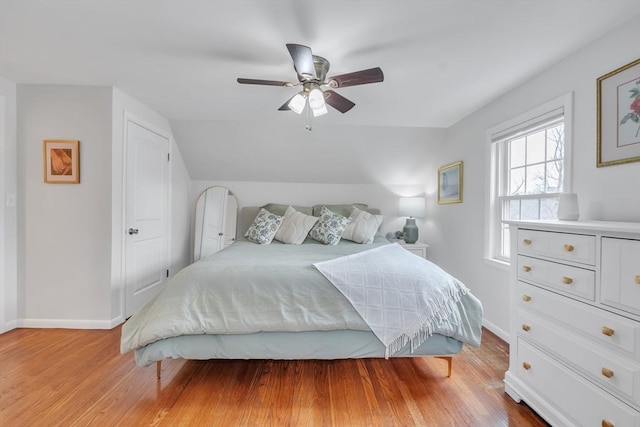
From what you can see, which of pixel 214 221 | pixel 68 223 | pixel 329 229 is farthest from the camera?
pixel 214 221

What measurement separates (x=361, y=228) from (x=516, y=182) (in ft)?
5.40

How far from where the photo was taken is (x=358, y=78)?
1751 millimetres

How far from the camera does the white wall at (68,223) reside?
8.21ft

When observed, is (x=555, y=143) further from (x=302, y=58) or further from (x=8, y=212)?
(x=8, y=212)

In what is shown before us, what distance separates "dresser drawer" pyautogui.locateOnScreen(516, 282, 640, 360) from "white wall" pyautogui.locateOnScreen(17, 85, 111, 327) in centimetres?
335

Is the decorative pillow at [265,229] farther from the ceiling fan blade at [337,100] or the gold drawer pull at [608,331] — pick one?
the gold drawer pull at [608,331]

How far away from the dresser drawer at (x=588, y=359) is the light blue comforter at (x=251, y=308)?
35 centimetres

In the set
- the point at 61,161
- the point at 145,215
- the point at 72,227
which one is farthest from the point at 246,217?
the point at 61,161

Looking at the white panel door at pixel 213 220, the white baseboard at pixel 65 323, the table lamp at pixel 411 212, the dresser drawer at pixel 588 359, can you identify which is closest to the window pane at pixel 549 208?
the dresser drawer at pixel 588 359

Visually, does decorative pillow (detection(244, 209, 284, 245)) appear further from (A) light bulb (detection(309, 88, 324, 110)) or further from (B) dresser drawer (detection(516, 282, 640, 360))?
(B) dresser drawer (detection(516, 282, 640, 360))

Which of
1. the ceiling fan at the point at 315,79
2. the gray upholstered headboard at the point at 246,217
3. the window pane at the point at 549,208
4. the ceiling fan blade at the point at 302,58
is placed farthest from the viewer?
the gray upholstered headboard at the point at 246,217

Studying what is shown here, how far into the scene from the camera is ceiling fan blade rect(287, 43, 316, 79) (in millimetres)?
1447

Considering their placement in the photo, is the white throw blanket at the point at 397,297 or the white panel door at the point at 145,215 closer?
the white throw blanket at the point at 397,297

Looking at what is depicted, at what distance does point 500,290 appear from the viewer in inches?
96.2
